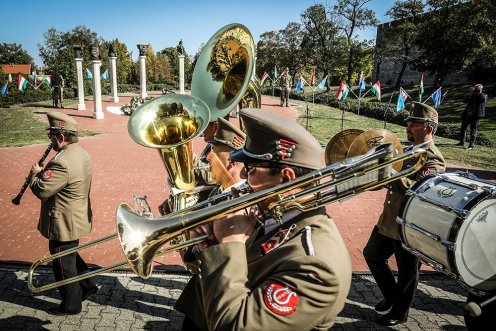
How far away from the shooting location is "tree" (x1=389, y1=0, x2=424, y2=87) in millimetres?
39250

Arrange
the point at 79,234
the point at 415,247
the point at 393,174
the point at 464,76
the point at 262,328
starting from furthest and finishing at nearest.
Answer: the point at 464,76 < the point at 79,234 < the point at 415,247 < the point at 393,174 < the point at 262,328

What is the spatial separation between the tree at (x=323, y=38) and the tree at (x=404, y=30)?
6.68m

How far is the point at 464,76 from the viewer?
39.8 metres

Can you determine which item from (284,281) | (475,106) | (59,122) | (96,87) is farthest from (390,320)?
(96,87)

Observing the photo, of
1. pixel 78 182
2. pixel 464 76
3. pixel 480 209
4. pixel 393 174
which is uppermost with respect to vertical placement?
pixel 464 76

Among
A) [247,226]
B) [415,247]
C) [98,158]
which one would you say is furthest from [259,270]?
[98,158]

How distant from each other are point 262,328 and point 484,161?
13.2 m

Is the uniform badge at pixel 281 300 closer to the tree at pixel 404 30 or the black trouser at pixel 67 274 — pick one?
the black trouser at pixel 67 274

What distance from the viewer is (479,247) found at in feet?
8.46

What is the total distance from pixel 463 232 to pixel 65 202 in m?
3.87

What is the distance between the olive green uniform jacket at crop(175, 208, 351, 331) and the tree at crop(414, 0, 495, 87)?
32635 millimetres

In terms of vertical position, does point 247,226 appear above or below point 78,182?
above

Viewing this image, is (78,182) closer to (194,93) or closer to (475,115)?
(194,93)

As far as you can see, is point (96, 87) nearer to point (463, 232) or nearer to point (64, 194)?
point (64, 194)
